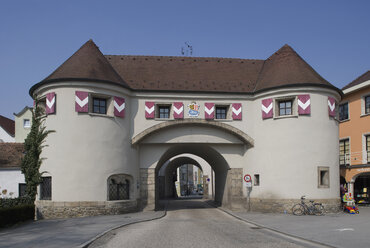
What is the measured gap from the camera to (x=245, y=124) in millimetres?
25016

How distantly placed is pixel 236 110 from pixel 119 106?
7.01 m

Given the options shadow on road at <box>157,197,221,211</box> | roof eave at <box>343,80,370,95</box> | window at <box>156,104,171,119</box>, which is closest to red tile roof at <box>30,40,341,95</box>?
window at <box>156,104,171,119</box>

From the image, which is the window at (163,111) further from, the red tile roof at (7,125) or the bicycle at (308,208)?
the red tile roof at (7,125)

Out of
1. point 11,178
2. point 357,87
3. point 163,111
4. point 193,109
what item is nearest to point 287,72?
point 193,109

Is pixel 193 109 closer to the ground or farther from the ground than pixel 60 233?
farther from the ground

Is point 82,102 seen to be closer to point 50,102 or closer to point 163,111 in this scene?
point 50,102

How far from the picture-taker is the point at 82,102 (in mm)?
21891

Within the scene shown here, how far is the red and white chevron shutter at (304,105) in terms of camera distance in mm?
23016

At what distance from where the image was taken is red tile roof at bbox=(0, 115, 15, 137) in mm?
48531

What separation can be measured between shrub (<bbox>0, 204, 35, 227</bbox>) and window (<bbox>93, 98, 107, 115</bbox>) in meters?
5.95

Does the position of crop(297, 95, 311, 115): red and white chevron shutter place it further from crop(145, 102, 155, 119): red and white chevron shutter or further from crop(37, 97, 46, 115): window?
crop(37, 97, 46, 115): window

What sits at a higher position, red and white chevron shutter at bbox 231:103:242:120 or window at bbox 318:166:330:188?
red and white chevron shutter at bbox 231:103:242:120

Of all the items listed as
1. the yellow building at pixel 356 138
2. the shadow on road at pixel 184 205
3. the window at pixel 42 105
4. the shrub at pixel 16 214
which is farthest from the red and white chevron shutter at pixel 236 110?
the shrub at pixel 16 214

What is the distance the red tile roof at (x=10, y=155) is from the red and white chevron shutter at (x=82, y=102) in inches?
401
